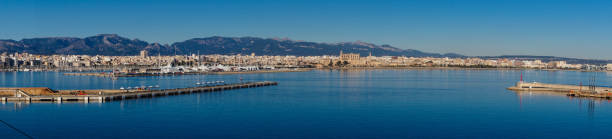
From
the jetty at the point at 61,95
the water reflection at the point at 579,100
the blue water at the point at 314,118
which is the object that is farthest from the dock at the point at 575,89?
the jetty at the point at 61,95

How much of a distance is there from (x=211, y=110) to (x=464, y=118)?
432 inches

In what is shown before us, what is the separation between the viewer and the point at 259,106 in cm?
2831

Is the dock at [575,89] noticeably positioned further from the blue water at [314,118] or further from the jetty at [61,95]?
the jetty at [61,95]

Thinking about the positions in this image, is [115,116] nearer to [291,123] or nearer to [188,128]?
[188,128]

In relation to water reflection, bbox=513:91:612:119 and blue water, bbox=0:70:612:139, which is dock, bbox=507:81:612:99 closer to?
water reflection, bbox=513:91:612:119

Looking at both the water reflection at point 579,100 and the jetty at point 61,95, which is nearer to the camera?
the water reflection at point 579,100

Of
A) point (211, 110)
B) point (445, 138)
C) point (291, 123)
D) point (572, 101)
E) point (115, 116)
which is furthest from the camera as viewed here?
point (572, 101)

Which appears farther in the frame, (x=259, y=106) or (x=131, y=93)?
(x=131, y=93)

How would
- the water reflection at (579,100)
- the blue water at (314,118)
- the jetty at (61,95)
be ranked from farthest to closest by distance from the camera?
the jetty at (61,95)
the water reflection at (579,100)
the blue water at (314,118)

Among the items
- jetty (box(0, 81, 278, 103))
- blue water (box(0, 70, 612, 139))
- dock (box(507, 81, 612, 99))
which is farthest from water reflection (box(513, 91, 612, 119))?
jetty (box(0, 81, 278, 103))

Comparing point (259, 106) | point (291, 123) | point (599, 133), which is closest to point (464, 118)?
point (599, 133)

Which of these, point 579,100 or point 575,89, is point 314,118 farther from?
point 575,89

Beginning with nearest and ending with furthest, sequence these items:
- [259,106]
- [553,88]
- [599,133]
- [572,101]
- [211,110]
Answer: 1. [599,133]
2. [211,110]
3. [259,106]
4. [572,101]
5. [553,88]

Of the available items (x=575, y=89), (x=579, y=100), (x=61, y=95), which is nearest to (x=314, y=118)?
(x=61, y=95)
